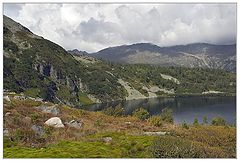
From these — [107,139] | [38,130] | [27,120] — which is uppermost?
[27,120]

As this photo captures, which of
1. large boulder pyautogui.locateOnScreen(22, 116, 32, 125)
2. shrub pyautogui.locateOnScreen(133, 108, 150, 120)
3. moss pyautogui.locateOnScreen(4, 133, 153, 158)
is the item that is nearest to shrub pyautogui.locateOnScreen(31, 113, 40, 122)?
large boulder pyautogui.locateOnScreen(22, 116, 32, 125)

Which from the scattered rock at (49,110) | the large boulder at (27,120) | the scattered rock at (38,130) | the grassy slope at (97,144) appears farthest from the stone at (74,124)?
the scattered rock at (49,110)

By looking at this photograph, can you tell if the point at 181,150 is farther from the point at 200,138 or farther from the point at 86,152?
the point at 200,138

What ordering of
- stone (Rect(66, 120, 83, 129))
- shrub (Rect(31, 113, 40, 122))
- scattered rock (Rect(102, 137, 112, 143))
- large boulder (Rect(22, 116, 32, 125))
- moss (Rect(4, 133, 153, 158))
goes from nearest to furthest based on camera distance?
moss (Rect(4, 133, 153, 158)) → scattered rock (Rect(102, 137, 112, 143)) → large boulder (Rect(22, 116, 32, 125)) → shrub (Rect(31, 113, 40, 122)) → stone (Rect(66, 120, 83, 129))

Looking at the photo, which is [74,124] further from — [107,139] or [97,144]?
[97,144]

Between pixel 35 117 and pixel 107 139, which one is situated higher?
pixel 35 117

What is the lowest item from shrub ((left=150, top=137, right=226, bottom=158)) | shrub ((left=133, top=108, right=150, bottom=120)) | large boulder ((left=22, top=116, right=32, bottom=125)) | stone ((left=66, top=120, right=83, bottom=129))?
shrub ((left=133, top=108, right=150, bottom=120))

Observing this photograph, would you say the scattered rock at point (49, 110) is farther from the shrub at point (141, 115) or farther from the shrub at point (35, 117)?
the shrub at point (141, 115)

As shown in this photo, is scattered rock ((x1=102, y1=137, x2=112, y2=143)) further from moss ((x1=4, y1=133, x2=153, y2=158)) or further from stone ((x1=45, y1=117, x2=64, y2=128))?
stone ((x1=45, y1=117, x2=64, y2=128))

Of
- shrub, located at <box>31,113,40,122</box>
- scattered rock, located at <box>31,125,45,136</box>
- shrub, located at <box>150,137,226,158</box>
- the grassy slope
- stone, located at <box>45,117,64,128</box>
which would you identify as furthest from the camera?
shrub, located at <box>31,113,40,122</box>

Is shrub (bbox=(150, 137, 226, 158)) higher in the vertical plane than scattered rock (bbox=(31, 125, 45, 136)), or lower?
lower

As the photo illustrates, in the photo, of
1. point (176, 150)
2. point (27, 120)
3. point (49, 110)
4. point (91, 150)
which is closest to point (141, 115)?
point (49, 110)

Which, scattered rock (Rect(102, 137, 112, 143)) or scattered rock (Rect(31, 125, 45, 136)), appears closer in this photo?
scattered rock (Rect(102, 137, 112, 143))

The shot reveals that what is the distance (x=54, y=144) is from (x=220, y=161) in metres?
9.29
